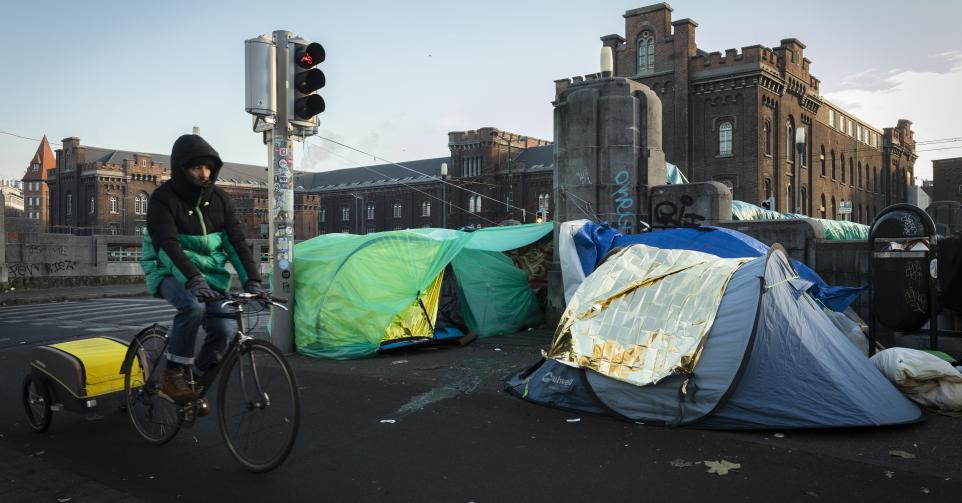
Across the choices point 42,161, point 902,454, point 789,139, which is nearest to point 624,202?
point 902,454

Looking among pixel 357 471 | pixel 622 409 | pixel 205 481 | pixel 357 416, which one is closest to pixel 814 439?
pixel 622 409

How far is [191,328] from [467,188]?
2938 inches

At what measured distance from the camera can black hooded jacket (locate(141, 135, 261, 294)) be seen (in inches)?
171

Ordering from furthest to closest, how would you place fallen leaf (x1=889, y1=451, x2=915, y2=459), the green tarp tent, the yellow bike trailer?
1. the green tarp tent
2. the yellow bike trailer
3. fallen leaf (x1=889, y1=451, x2=915, y2=459)

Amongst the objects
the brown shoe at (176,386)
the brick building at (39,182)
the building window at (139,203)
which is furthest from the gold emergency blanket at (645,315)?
the brick building at (39,182)

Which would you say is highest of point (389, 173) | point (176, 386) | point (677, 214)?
point (389, 173)

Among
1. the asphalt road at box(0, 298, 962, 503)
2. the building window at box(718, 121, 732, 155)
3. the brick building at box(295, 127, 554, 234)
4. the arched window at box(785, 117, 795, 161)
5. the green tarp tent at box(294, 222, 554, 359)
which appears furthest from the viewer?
the brick building at box(295, 127, 554, 234)

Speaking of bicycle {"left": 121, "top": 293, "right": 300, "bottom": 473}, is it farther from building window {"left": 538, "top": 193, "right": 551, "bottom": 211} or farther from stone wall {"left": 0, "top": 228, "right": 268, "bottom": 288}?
building window {"left": 538, "top": 193, "right": 551, "bottom": 211}

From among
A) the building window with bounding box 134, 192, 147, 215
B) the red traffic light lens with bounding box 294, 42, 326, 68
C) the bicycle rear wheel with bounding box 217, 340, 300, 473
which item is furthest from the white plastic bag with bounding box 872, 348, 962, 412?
the building window with bounding box 134, 192, 147, 215

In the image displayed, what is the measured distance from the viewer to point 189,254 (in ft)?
14.9

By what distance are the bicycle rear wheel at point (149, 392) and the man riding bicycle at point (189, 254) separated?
0.67 ft

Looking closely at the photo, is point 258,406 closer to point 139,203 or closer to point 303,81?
point 303,81

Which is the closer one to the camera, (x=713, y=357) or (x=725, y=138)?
(x=713, y=357)

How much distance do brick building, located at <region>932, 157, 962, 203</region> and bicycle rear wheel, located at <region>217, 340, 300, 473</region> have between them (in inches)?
3174
